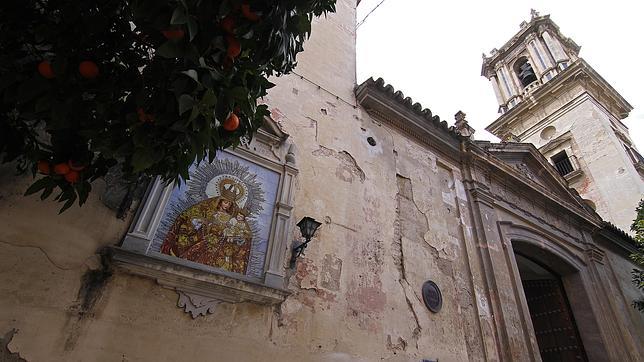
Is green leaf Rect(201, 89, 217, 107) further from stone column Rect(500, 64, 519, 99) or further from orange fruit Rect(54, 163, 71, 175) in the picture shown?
stone column Rect(500, 64, 519, 99)

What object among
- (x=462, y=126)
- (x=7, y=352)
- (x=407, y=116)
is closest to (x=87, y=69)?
(x=7, y=352)

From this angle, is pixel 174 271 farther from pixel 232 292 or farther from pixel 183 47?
pixel 183 47

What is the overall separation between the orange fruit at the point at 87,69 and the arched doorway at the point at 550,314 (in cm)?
908

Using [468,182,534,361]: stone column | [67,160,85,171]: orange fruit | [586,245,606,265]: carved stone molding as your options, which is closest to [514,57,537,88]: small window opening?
[586,245,606,265]: carved stone molding

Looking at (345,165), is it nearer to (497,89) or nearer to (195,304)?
(195,304)

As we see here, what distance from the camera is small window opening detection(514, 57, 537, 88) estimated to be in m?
20.8

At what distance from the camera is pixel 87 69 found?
1.90 metres

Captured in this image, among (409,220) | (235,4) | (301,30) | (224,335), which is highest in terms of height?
(409,220)

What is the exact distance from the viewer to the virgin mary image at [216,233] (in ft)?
12.3

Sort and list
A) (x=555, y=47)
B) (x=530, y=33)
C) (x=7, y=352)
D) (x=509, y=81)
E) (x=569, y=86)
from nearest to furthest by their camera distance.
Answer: (x=7, y=352) < (x=569, y=86) < (x=555, y=47) < (x=509, y=81) < (x=530, y=33)

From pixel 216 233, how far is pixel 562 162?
17899 mm

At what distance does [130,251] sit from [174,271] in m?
0.41

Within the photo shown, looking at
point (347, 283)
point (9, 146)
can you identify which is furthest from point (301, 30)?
point (347, 283)

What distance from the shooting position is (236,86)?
2.07 meters
